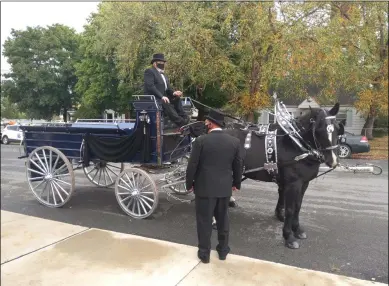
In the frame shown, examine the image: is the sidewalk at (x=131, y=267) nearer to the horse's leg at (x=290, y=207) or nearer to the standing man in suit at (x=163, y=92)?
the horse's leg at (x=290, y=207)

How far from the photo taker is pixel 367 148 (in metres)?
15.7

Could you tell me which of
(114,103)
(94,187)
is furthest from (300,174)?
(114,103)

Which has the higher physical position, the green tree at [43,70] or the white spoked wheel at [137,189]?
the green tree at [43,70]

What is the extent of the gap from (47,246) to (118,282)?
147 centimetres

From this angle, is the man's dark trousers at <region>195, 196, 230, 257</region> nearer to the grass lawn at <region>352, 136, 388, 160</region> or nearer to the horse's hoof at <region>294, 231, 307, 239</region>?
the horse's hoof at <region>294, 231, 307, 239</region>

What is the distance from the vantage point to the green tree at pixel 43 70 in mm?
12977

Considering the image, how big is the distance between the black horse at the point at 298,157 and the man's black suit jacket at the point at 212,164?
1041mm

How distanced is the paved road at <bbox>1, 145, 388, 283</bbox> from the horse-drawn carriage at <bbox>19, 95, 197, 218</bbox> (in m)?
0.39

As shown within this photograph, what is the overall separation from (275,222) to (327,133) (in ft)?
6.58

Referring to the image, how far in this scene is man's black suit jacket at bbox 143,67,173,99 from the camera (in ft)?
18.5

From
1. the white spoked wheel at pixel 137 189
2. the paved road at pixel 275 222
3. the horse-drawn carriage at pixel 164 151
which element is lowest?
the paved road at pixel 275 222

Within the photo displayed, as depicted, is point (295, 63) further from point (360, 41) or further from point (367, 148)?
point (367, 148)

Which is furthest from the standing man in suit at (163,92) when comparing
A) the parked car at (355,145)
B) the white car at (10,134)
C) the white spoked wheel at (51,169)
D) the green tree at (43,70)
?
the white car at (10,134)

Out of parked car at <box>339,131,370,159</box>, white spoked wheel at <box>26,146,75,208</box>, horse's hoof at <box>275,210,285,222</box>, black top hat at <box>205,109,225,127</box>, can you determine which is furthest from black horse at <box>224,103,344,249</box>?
parked car at <box>339,131,370,159</box>
